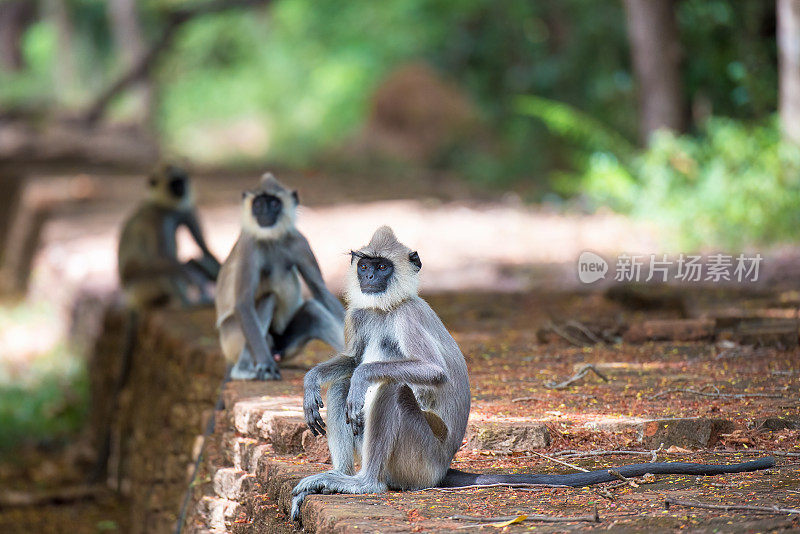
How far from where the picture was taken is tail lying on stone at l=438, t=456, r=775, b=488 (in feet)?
12.4

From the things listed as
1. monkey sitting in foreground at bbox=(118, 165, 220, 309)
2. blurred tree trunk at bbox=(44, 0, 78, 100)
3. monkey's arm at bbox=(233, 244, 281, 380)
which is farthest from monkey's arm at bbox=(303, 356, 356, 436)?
blurred tree trunk at bbox=(44, 0, 78, 100)

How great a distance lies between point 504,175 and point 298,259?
13619 millimetres

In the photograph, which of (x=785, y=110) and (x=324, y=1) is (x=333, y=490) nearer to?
(x=785, y=110)

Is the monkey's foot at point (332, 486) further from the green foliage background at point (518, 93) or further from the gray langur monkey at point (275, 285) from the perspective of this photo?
the green foliage background at point (518, 93)

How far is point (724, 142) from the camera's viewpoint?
11828mm

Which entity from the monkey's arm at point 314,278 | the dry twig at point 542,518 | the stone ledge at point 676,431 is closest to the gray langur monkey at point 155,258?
the monkey's arm at point 314,278

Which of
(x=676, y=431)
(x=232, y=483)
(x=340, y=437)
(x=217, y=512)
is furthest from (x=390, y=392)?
(x=217, y=512)

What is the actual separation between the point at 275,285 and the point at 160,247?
3.29 metres

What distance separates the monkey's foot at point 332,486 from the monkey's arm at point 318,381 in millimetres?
223

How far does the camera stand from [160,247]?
30.8 feet

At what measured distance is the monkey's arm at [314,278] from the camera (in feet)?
20.7

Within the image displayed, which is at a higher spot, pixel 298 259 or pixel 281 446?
pixel 298 259

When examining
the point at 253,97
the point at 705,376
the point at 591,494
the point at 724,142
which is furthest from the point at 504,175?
the point at 591,494

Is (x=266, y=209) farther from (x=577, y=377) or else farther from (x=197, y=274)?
(x=197, y=274)
